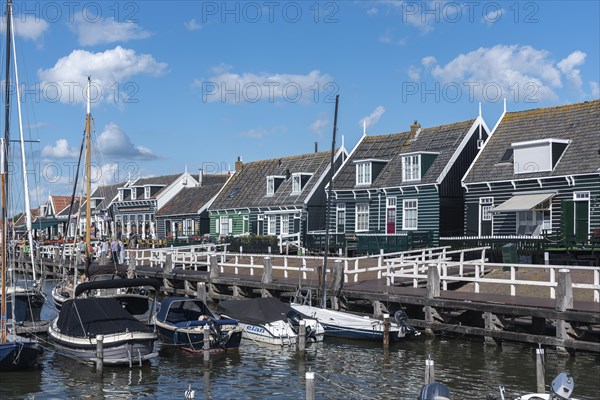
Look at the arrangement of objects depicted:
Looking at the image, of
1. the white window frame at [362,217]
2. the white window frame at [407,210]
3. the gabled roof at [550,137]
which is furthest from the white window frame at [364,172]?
the gabled roof at [550,137]

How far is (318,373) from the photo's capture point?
806 inches

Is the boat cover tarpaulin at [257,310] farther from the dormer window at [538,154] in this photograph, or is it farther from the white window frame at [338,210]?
the white window frame at [338,210]

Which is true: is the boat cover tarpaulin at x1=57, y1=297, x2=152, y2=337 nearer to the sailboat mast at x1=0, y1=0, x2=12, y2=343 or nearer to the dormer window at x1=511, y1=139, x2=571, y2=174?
the sailboat mast at x1=0, y1=0, x2=12, y2=343

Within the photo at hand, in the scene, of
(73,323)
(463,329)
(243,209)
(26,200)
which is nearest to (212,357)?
(73,323)

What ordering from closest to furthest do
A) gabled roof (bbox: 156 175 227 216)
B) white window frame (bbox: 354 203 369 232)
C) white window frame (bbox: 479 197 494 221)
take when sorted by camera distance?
white window frame (bbox: 479 197 494 221) < white window frame (bbox: 354 203 369 232) < gabled roof (bbox: 156 175 227 216)

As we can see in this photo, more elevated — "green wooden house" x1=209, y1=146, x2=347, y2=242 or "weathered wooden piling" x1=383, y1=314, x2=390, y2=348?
"green wooden house" x1=209, y1=146, x2=347, y2=242

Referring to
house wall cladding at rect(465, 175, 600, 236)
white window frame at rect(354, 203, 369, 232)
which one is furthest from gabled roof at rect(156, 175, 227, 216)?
house wall cladding at rect(465, 175, 600, 236)

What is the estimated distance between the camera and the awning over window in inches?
1423

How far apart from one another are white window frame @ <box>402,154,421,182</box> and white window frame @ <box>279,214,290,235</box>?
11.8m

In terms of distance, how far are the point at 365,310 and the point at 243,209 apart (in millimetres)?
29455

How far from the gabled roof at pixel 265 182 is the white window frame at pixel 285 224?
955 mm

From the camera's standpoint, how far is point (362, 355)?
75.2 ft

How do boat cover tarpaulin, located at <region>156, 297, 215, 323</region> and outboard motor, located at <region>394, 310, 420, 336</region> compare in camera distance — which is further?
boat cover tarpaulin, located at <region>156, 297, 215, 323</region>

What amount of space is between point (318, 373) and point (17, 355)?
8.12m
